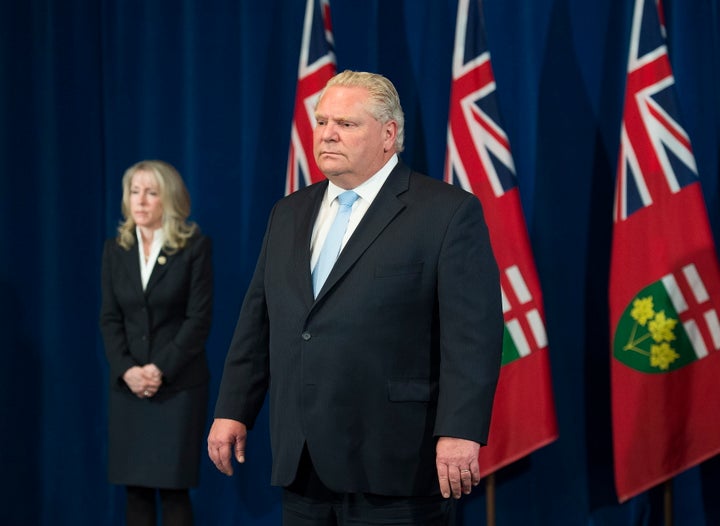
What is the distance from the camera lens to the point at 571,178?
4.42 metres

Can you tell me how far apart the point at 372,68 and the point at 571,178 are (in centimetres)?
109

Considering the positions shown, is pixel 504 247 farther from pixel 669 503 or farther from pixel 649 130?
pixel 669 503

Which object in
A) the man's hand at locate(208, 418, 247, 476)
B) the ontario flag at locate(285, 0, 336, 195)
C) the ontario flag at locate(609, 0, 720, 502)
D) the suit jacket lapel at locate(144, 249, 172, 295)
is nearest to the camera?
the man's hand at locate(208, 418, 247, 476)

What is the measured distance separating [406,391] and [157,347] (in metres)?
2.07

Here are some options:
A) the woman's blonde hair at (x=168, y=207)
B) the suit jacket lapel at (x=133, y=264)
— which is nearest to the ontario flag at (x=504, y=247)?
the woman's blonde hair at (x=168, y=207)

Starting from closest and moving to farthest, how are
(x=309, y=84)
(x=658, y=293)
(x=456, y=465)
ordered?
(x=456, y=465), (x=658, y=293), (x=309, y=84)

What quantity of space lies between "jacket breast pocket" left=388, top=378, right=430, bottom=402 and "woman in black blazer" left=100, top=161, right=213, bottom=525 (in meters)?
1.98

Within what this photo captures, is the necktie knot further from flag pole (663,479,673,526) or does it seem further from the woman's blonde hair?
flag pole (663,479,673,526)

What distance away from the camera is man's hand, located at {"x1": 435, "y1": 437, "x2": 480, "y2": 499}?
1905mm

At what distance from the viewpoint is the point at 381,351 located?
201 centimetres

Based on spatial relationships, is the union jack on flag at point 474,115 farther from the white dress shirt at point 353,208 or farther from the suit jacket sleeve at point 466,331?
the suit jacket sleeve at point 466,331

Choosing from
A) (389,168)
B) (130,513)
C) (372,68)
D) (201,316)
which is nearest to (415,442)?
(389,168)

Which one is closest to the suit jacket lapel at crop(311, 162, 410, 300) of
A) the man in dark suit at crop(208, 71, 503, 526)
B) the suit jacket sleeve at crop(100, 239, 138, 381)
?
the man in dark suit at crop(208, 71, 503, 526)

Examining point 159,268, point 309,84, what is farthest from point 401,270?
point 309,84
